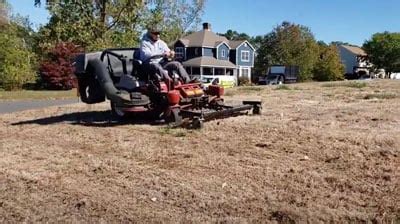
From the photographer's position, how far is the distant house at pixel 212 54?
199 ft

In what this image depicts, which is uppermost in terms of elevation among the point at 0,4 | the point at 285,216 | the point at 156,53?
the point at 0,4

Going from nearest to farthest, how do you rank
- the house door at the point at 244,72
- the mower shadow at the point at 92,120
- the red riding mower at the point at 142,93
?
the red riding mower at the point at 142,93 → the mower shadow at the point at 92,120 → the house door at the point at 244,72

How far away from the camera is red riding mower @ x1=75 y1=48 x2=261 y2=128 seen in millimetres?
8219

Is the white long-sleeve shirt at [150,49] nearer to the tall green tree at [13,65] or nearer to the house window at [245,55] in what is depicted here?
the tall green tree at [13,65]

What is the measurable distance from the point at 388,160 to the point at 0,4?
2283 inches

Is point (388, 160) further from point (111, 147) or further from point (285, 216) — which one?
point (111, 147)

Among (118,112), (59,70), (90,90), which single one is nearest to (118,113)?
(118,112)

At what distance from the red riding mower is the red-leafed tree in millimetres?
31344

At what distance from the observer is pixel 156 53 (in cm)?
869

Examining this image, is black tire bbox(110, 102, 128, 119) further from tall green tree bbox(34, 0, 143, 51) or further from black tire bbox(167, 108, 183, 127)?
tall green tree bbox(34, 0, 143, 51)

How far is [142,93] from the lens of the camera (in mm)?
8492

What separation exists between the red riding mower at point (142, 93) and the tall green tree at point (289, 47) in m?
59.6

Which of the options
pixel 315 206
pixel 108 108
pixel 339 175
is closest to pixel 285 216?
pixel 315 206

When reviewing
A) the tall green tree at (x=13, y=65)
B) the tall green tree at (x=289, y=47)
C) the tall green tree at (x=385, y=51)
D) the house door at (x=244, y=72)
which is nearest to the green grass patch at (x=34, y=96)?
the tall green tree at (x=13, y=65)
